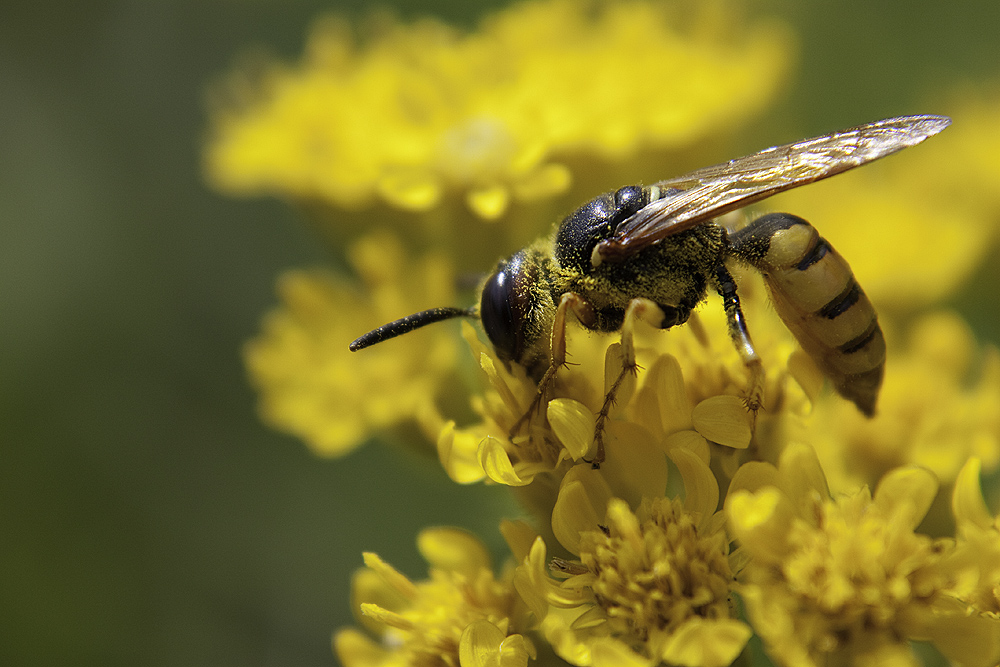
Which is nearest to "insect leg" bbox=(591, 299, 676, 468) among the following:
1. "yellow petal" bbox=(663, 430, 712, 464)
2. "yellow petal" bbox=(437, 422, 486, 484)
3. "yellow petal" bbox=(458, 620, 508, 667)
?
"yellow petal" bbox=(663, 430, 712, 464)

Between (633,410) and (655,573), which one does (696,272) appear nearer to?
(633,410)

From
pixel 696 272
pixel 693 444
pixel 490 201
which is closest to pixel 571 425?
pixel 693 444

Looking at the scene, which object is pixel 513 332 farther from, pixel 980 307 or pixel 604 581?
pixel 980 307

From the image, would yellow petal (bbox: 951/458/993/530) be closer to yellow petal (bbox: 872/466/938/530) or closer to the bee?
yellow petal (bbox: 872/466/938/530)

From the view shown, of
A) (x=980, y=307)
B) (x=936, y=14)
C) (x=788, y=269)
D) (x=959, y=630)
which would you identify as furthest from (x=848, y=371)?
(x=936, y=14)

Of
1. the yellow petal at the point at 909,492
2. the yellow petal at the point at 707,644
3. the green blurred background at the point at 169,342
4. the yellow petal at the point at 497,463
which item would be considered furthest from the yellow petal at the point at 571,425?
the green blurred background at the point at 169,342

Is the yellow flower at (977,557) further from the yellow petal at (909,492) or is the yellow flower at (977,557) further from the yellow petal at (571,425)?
the yellow petal at (571,425)
